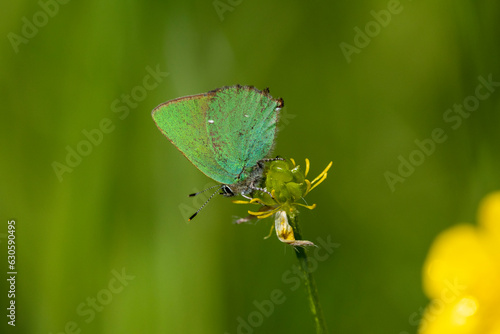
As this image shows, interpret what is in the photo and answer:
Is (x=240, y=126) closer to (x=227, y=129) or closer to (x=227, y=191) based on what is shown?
(x=227, y=129)

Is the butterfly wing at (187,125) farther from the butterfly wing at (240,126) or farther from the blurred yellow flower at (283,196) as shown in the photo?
the blurred yellow flower at (283,196)

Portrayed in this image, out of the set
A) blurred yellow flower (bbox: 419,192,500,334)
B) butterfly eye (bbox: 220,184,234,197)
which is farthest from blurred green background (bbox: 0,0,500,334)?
blurred yellow flower (bbox: 419,192,500,334)

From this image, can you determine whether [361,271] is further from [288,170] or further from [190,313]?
[288,170]

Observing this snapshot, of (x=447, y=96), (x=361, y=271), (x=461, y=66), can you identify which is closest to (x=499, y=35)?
(x=461, y=66)

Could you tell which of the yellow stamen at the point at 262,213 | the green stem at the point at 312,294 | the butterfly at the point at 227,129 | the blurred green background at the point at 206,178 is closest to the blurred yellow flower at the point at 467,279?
Answer: the green stem at the point at 312,294

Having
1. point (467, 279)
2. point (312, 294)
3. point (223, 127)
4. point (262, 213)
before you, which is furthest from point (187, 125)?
point (467, 279)

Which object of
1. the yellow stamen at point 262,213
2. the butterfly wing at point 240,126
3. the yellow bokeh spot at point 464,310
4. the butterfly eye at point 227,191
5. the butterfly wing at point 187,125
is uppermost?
the butterfly wing at point 187,125

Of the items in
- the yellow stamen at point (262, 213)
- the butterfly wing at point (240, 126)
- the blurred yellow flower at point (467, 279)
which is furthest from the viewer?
the butterfly wing at point (240, 126)

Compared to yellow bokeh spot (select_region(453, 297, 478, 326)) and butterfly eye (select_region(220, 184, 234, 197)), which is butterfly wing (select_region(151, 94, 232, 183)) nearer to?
butterfly eye (select_region(220, 184, 234, 197))

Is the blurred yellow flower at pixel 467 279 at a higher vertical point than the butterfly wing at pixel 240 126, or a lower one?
lower
